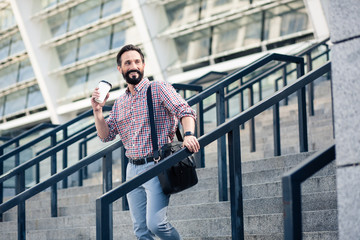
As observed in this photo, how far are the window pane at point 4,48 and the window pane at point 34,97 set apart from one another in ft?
7.80

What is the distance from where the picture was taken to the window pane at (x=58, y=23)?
2627 centimetres

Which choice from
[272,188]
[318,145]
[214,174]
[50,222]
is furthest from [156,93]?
[318,145]

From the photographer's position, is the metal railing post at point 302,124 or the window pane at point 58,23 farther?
the window pane at point 58,23

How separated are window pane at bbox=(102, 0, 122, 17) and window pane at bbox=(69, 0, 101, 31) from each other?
1.31 feet

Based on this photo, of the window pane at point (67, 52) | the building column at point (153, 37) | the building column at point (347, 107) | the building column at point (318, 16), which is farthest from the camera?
the window pane at point (67, 52)

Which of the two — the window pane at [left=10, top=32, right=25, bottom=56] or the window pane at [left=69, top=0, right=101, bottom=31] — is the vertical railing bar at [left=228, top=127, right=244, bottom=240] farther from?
the window pane at [left=10, top=32, right=25, bottom=56]

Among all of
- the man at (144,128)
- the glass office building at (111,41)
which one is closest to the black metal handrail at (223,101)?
the man at (144,128)

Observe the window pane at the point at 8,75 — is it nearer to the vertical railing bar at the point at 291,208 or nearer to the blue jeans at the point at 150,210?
the blue jeans at the point at 150,210

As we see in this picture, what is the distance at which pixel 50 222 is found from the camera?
21.1 ft

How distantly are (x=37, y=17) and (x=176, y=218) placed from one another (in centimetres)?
2265

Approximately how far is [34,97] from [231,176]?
2522 centimetres

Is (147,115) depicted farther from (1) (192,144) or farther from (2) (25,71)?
(2) (25,71)

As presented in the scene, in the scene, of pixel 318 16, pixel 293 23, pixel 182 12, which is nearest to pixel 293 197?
pixel 318 16

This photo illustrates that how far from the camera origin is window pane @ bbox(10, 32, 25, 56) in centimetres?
2797
